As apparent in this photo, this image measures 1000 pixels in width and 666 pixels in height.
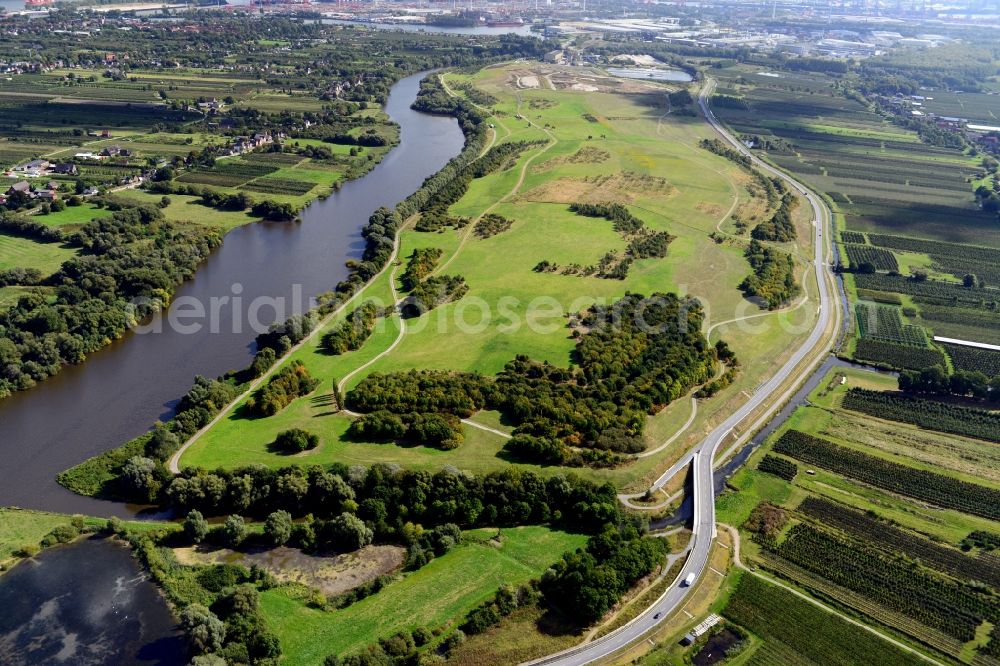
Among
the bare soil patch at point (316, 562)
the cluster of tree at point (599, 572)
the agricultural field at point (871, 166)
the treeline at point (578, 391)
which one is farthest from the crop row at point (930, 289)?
the bare soil patch at point (316, 562)

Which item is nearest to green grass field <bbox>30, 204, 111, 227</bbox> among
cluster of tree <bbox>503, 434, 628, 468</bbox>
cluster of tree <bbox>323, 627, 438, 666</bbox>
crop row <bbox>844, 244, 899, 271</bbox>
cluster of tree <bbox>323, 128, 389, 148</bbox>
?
cluster of tree <bbox>323, 128, 389, 148</bbox>

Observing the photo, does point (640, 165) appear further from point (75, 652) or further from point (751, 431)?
point (75, 652)

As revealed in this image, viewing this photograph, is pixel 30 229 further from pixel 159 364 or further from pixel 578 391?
pixel 578 391

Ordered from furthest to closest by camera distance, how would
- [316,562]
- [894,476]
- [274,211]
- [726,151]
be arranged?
1. [726,151]
2. [274,211]
3. [894,476]
4. [316,562]

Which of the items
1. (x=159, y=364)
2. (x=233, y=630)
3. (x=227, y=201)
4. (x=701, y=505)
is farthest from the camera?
(x=227, y=201)

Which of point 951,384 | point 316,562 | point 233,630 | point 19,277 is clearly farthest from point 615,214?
point 233,630

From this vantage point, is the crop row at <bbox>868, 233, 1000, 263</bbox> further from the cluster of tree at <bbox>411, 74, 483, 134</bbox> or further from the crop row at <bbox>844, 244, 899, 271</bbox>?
the cluster of tree at <bbox>411, 74, 483, 134</bbox>

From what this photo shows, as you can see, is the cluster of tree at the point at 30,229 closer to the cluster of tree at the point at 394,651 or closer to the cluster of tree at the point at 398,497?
the cluster of tree at the point at 398,497
